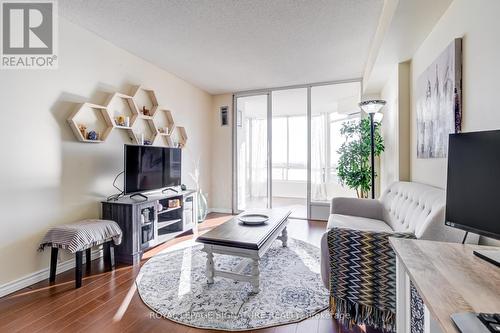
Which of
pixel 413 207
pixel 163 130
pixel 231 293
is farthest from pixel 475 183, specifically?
pixel 163 130

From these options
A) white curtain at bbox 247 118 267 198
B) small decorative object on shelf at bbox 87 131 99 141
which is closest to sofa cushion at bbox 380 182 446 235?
white curtain at bbox 247 118 267 198

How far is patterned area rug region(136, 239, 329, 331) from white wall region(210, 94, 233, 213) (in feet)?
8.09

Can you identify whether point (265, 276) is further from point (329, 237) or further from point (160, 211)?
point (160, 211)

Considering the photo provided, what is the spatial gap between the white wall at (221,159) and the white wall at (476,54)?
3750mm

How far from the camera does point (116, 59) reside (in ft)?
10.2

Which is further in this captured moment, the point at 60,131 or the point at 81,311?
the point at 60,131

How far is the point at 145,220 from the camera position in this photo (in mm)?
2885

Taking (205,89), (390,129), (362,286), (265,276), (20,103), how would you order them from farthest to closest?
1. (205,89)
2. (390,129)
3. (265,276)
4. (20,103)
5. (362,286)

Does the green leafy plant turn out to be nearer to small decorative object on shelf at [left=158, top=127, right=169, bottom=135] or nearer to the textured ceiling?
the textured ceiling

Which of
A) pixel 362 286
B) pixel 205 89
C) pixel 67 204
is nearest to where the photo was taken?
pixel 362 286

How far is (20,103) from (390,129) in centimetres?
436

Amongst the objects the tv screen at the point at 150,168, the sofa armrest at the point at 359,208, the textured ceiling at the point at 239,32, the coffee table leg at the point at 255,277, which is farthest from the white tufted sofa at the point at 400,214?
the tv screen at the point at 150,168

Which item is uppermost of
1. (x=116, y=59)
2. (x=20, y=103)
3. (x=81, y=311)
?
(x=116, y=59)

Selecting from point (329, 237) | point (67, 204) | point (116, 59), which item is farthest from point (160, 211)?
point (329, 237)
